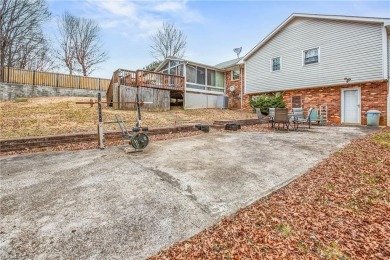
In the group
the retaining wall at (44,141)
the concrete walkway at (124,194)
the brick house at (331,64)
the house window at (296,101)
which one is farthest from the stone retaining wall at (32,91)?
the house window at (296,101)

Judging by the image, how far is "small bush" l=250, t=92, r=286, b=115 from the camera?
14.0 meters

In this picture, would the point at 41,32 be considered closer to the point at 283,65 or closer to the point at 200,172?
the point at 283,65

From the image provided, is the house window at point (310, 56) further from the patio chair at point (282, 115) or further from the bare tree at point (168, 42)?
the bare tree at point (168, 42)

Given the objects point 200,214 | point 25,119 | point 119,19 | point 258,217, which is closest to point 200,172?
point 200,214

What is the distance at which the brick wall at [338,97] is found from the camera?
10320 mm

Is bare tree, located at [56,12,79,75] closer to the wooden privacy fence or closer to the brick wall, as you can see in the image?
the wooden privacy fence

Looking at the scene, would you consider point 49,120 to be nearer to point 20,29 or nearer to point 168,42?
point 20,29

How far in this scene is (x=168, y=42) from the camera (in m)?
29.5

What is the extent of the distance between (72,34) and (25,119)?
75.6 feet

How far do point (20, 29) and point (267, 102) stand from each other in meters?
23.7

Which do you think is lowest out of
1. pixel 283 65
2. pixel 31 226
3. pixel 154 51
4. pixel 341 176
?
pixel 31 226

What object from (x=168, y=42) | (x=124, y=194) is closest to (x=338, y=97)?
(x=124, y=194)

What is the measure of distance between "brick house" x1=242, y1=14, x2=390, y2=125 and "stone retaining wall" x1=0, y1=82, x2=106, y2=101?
1671 cm

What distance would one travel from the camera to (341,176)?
139 inches
